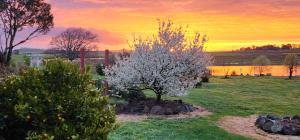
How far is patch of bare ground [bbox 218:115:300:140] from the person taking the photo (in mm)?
14120

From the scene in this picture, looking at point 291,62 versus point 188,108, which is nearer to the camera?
point 188,108

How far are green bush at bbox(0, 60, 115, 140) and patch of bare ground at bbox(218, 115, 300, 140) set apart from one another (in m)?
8.31

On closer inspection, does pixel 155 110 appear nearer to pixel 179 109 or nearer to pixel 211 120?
pixel 179 109

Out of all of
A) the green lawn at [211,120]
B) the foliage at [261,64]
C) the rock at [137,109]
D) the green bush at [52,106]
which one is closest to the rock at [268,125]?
the green lawn at [211,120]

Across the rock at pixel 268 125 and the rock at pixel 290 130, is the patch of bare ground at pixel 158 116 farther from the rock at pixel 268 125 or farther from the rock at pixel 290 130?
the rock at pixel 290 130

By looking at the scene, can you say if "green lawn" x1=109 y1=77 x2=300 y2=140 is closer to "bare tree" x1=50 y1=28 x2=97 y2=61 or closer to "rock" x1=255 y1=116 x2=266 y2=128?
"rock" x1=255 y1=116 x2=266 y2=128

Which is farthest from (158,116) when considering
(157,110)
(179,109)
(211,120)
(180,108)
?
(211,120)

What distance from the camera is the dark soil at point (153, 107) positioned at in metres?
17.0

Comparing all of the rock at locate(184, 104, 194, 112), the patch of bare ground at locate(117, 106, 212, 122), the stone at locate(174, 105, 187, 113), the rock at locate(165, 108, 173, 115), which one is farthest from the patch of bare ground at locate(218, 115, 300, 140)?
the rock at locate(165, 108, 173, 115)

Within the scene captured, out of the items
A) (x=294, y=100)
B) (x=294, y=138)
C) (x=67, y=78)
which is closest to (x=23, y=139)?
(x=67, y=78)

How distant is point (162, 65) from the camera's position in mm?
17828

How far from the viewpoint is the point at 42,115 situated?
6.26m

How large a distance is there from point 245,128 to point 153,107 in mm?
3555

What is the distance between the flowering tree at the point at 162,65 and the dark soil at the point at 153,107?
452 mm
